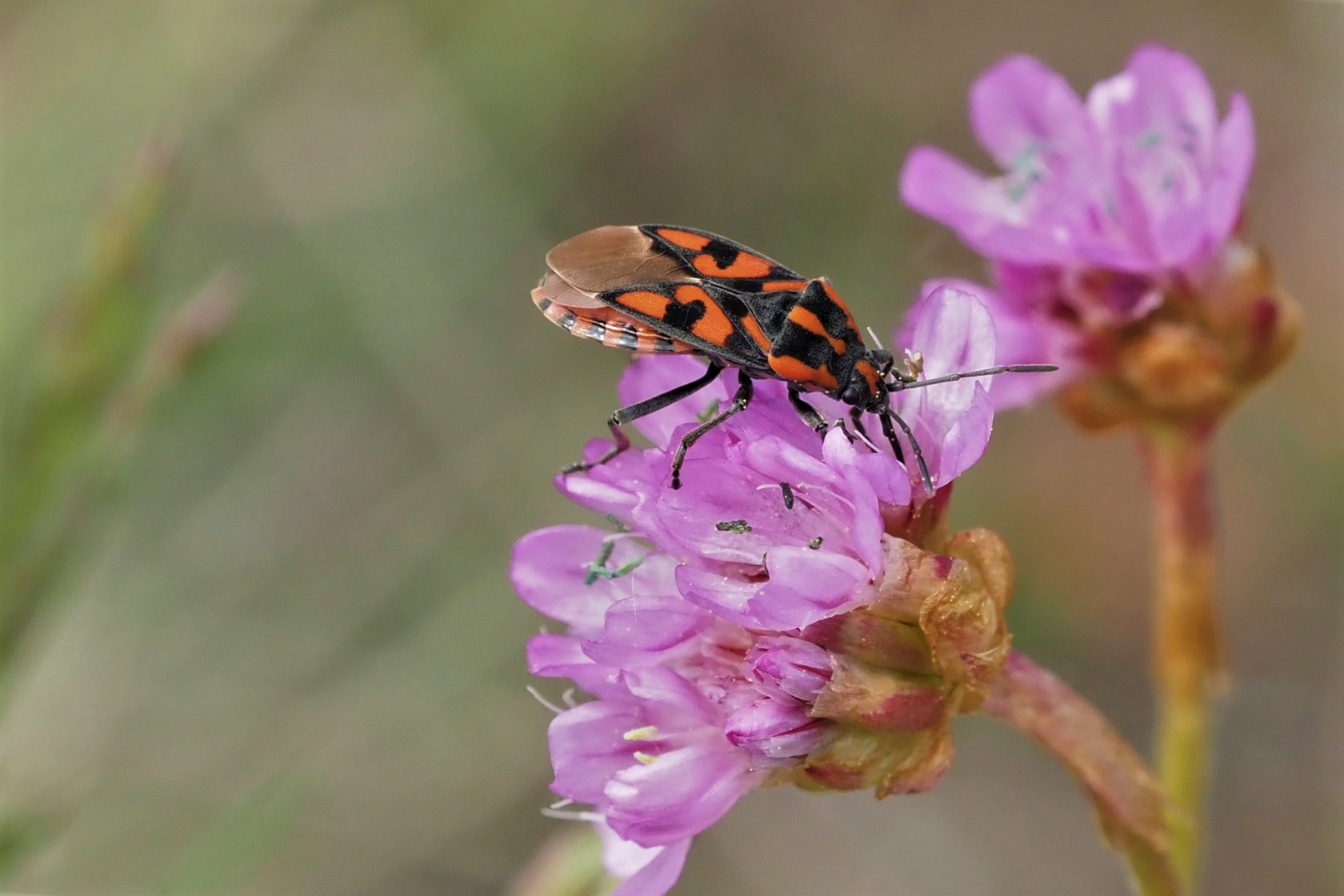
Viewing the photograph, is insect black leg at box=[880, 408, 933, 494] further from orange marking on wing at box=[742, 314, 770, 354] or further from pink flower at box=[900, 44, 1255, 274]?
pink flower at box=[900, 44, 1255, 274]

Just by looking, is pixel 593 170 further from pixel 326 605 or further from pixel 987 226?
pixel 987 226

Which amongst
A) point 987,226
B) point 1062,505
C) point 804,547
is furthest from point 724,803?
point 1062,505

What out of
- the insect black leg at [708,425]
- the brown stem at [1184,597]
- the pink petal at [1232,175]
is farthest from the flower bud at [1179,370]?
the insect black leg at [708,425]

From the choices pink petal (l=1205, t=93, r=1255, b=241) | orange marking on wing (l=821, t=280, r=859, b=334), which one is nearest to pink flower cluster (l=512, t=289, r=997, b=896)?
orange marking on wing (l=821, t=280, r=859, b=334)

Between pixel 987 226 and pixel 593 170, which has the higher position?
pixel 593 170

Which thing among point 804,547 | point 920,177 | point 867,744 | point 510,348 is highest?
point 510,348

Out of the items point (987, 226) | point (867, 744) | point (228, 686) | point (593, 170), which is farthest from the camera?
point (593, 170)

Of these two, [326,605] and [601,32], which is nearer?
[326,605]
